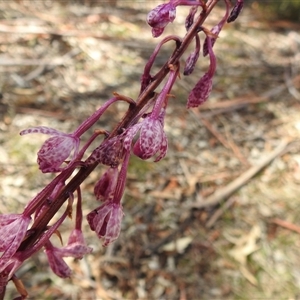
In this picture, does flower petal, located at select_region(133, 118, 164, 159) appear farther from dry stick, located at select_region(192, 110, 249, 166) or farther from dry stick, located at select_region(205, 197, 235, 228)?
dry stick, located at select_region(192, 110, 249, 166)

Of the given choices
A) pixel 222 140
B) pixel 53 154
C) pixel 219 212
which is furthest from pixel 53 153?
pixel 222 140

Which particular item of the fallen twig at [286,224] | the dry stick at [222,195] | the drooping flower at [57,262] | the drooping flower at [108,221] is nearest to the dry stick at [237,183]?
the dry stick at [222,195]

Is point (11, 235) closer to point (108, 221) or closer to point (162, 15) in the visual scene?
point (108, 221)

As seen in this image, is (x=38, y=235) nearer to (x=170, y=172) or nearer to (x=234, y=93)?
(x=170, y=172)

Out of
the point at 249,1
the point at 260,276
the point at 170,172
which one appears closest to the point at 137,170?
the point at 170,172

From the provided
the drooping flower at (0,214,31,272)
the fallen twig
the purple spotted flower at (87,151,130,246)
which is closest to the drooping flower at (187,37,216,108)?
the purple spotted flower at (87,151,130,246)
